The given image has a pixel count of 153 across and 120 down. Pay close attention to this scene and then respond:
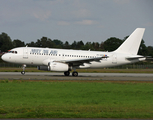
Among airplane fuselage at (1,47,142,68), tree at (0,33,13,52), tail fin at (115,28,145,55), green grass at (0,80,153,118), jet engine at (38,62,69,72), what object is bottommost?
green grass at (0,80,153,118)

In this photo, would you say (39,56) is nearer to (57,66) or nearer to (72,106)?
(57,66)

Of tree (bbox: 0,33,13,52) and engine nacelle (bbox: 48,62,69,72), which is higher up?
tree (bbox: 0,33,13,52)

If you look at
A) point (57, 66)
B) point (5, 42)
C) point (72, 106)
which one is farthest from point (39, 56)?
point (5, 42)

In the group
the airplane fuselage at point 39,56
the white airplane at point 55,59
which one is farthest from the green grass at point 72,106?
the airplane fuselage at point 39,56

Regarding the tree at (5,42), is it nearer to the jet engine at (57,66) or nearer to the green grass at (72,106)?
the jet engine at (57,66)

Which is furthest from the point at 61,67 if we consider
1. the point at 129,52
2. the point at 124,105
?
the point at 124,105

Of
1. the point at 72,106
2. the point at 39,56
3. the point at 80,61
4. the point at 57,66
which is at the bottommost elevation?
the point at 72,106

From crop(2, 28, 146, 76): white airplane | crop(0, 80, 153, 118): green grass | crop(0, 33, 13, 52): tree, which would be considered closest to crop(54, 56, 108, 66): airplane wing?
crop(2, 28, 146, 76): white airplane

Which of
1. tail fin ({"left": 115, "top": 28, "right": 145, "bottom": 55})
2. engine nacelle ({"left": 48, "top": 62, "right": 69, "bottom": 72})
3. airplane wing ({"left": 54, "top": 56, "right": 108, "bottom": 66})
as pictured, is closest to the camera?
engine nacelle ({"left": 48, "top": 62, "right": 69, "bottom": 72})

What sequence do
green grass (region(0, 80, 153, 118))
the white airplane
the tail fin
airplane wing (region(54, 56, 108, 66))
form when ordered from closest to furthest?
green grass (region(0, 80, 153, 118)), airplane wing (region(54, 56, 108, 66)), the white airplane, the tail fin

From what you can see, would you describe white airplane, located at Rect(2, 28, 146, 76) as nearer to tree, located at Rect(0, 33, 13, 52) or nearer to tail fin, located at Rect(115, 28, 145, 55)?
tail fin, located at Rect(115, 28, 145, 55)

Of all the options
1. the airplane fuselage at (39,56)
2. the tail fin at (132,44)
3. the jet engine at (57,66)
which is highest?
the tail fin at (132,44)

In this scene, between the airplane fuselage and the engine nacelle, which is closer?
the engine nacelle

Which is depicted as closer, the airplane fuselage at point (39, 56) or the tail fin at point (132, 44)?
the airplane fuselage at point (39, 56)
